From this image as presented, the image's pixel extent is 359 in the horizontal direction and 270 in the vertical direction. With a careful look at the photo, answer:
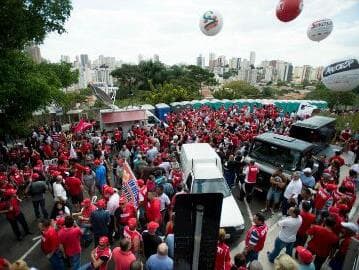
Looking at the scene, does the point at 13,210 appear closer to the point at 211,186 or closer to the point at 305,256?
the point at 211,186

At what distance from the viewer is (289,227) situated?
5.79 meters

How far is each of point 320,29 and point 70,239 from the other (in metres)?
12.5

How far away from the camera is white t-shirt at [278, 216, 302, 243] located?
5.72 meters

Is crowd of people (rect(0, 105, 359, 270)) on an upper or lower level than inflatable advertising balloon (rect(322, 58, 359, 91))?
lower

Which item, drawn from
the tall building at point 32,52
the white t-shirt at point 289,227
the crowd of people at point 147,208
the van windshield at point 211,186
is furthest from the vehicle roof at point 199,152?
the tall building at point 32,52

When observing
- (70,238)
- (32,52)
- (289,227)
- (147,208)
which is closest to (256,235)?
(289,227)

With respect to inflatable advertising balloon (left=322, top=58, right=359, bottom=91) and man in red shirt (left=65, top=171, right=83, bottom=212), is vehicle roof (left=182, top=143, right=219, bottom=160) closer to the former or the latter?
man in red shirt (left=65, top=171, right=83, bottom=212)

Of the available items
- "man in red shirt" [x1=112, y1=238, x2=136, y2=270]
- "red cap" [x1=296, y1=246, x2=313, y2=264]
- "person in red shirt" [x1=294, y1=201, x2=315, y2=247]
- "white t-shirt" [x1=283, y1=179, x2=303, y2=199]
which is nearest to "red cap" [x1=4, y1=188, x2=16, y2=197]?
"man in red shirt" [x1=112, y1=238, x2=136, y2=270]

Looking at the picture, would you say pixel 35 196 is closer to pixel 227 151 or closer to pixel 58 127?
pixel 227 151

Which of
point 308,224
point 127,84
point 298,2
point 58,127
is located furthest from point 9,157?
point 127,84

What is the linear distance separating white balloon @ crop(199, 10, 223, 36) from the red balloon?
2.37 m

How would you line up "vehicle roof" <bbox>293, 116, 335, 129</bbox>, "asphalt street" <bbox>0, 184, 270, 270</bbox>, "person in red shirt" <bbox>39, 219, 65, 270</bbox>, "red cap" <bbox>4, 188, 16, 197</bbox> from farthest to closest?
1. "vehicle roof" <bbox>293, 116, 335, 129</bbox>
2. "red cap" <bbox>4, 188, 16, 197</bbox>
3. "asphalt street" <bbox>0, 184, 270, 270</bbox>
4. "person in red shirt" <bbox>39, 219, 65, 270</bbox>

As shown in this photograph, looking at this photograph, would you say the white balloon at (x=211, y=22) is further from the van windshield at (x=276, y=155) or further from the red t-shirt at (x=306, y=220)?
the red t-shirt at (x=306, y=220)

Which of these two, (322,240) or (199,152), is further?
(199,152)
